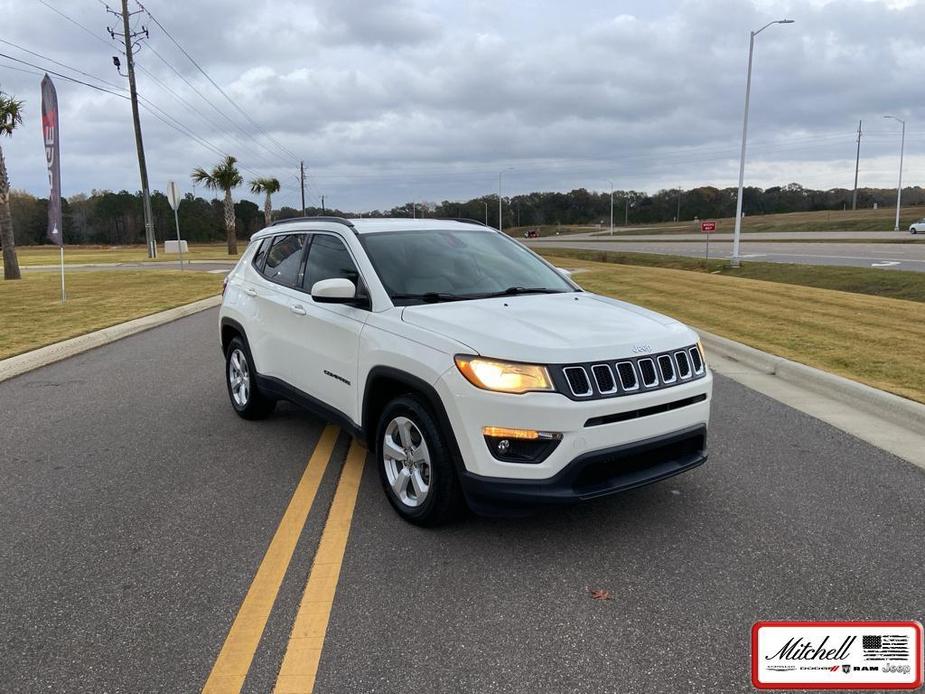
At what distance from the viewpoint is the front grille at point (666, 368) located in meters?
3.75

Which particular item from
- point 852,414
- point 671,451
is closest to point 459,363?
point 671,451

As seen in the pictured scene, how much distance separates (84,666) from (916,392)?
7.23 meters

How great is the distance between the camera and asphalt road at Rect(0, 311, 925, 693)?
273 cm

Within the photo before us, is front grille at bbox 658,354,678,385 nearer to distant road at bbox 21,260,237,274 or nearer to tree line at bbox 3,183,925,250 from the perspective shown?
distant road at bbox 21,260,237,274

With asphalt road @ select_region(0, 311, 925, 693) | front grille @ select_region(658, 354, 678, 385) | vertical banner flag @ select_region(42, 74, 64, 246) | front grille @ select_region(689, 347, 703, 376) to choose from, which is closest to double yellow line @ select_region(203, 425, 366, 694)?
asphalt road @ select_region(0, 311, 925, 693)

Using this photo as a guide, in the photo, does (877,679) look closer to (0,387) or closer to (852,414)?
(852,414)

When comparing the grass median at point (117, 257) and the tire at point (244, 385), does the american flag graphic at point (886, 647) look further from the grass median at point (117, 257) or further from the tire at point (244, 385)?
the grass median at point (117, 257)

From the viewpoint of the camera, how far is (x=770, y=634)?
2.90m

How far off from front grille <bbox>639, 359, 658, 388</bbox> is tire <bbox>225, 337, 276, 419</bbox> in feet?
11.5

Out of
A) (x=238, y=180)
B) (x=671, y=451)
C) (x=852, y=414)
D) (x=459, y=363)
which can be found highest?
(x=238, y=180)

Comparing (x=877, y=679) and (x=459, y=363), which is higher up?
(x=459, y=363)

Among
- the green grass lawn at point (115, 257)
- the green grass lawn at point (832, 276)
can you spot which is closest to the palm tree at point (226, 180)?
the green grass lawn at point (115, 257)

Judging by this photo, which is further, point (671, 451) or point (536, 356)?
point (671, 451)

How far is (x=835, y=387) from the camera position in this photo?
703cm
